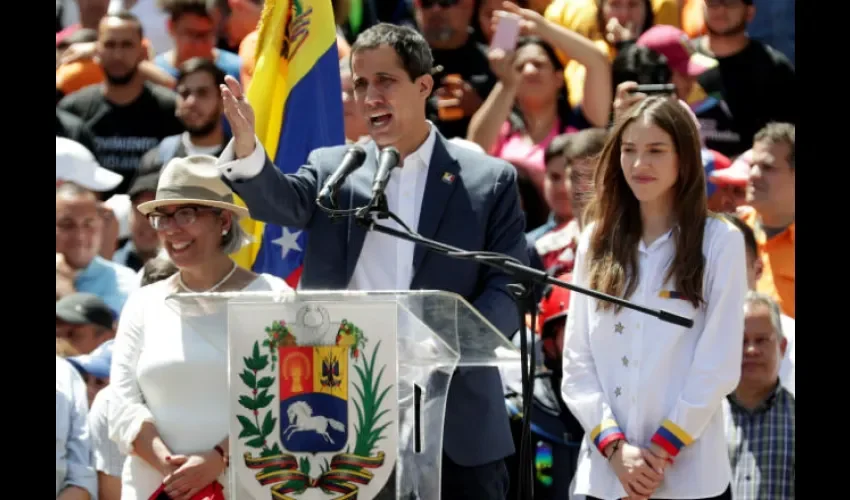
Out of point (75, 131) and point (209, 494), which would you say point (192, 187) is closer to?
point (209, 494)

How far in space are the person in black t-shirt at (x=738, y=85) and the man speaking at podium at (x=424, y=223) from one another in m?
3.12

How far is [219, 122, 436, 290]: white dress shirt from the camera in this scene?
4.82m

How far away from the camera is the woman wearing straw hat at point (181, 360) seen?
4652 mm

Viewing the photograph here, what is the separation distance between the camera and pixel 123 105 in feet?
29.0

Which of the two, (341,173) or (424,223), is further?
(424,223)

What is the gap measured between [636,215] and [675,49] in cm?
323

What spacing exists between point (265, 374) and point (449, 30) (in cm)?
472

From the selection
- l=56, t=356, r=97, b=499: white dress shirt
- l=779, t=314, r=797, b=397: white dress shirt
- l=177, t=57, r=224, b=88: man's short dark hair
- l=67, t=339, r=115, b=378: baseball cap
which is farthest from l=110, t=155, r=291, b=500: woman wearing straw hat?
l=177, t=57, r=224, b=88: man's short dark hair

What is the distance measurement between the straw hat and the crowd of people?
1 centimetres

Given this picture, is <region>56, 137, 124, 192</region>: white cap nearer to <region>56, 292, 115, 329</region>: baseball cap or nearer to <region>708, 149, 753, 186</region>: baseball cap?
<region>56, 292, 115, 329</region>: baseball cap

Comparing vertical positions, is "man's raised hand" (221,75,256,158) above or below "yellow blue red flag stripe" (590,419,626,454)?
above

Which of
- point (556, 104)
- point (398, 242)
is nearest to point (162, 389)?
point (398, 242)

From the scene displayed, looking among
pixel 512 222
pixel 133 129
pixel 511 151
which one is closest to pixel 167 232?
pixel 512 222
